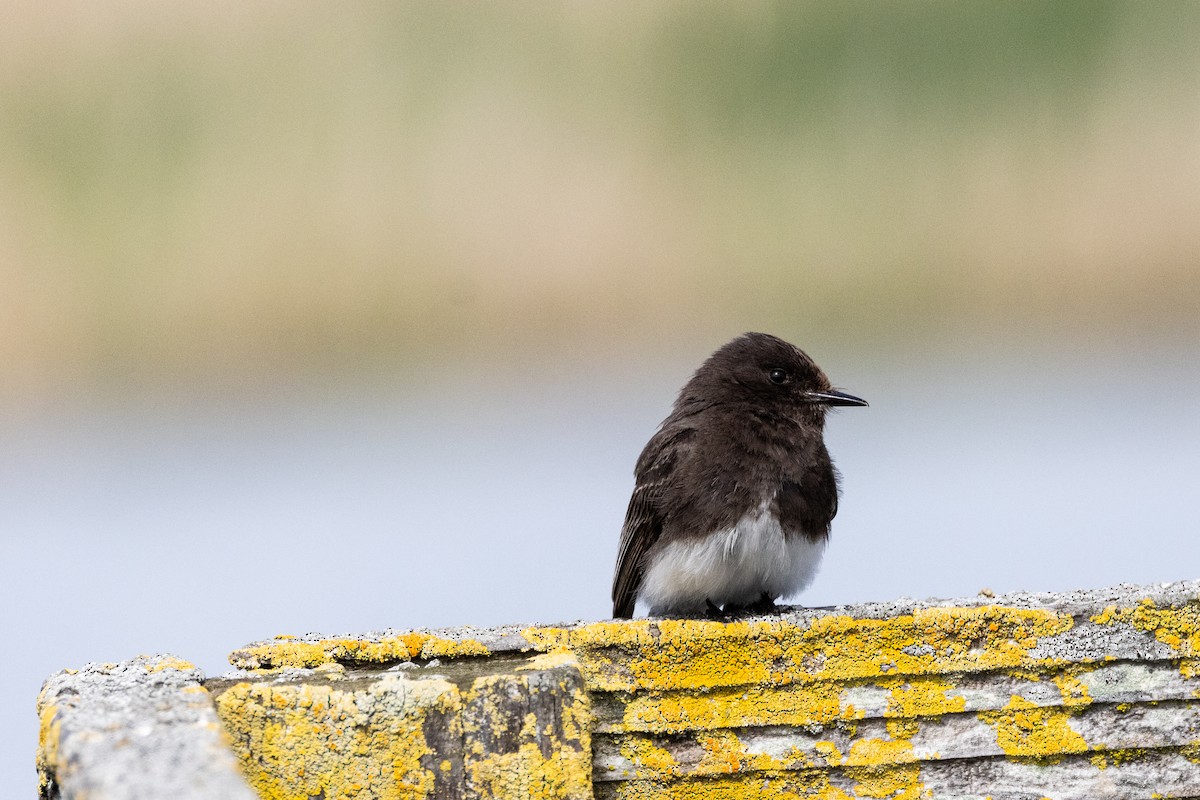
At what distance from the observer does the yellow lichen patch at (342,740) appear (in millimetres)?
2336

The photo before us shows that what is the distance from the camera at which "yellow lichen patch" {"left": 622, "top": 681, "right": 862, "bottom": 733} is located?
266 cm

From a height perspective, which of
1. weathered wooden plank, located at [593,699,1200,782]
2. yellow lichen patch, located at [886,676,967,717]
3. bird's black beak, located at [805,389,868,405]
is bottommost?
weathered wooden plank, located at [593,699,1200,782]

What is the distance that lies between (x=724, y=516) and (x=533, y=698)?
236cm

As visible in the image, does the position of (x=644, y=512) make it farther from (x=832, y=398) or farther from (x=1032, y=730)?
(x=1032, y=730)

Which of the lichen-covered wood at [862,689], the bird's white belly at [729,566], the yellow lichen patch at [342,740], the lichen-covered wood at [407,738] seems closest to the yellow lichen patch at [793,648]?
the lichen-covered wood at [862,689]

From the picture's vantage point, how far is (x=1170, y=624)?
104 inches

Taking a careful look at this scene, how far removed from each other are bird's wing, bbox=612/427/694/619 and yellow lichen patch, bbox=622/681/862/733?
7.06ft

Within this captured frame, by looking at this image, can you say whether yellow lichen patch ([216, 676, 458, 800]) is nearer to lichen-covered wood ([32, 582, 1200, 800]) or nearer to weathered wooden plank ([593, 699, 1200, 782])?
lichen-covered wood ([32, 582, 1200, 800])

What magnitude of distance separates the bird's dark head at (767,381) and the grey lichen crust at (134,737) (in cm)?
287

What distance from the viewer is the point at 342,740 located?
7.75 feet

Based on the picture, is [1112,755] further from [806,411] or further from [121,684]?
[806,411]

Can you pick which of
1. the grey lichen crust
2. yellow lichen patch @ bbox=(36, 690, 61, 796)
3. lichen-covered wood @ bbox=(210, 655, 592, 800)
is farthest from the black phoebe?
yellow lichen patch @ bbox=(36, 690, 61, 796)

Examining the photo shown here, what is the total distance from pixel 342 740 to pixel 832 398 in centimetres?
306

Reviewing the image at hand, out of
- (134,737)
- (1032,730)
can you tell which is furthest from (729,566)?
(134,737)
